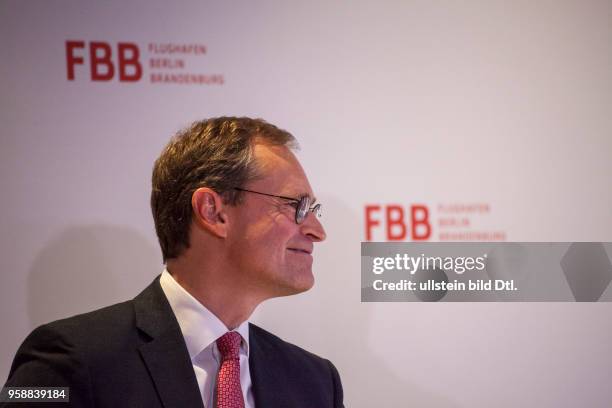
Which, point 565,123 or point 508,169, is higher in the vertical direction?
point 565,123

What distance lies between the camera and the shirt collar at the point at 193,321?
70.9 inches

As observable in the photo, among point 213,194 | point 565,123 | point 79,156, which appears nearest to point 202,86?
point 79,156

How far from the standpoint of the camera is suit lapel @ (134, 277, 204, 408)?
66.3 inches

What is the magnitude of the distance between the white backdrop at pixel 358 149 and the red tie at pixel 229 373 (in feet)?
2.09

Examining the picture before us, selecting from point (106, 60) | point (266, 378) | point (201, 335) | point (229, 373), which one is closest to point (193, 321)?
point (201, 335)

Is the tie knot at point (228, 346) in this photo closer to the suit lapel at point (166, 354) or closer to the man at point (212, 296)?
the man at point (212, 296)

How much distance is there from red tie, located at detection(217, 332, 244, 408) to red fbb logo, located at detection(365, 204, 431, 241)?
82 centimetres

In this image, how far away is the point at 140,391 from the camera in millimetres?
1669

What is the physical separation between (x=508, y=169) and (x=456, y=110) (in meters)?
0.29

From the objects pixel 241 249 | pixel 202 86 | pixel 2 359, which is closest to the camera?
pixel 241 249

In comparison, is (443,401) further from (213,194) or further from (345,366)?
(213,194)
